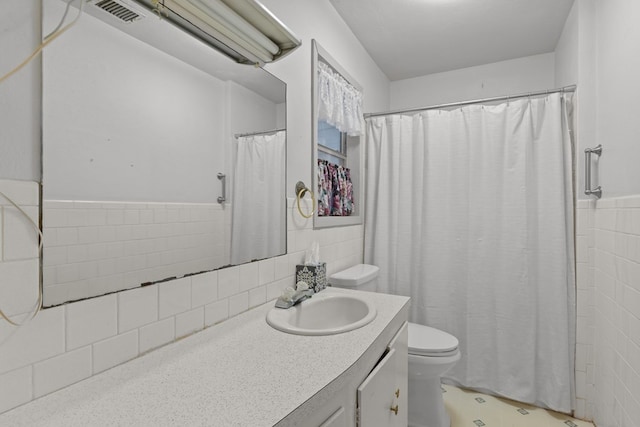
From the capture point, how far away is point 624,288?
4.54 feet

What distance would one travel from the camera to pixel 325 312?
1.45 metres

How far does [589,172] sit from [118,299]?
222cm

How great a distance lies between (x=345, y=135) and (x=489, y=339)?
5.67ft

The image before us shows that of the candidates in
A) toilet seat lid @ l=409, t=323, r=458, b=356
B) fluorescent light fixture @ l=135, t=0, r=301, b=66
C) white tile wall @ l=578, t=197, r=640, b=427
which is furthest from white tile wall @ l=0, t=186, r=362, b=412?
white tile wall @ l=578, t=197, r=640, b=427

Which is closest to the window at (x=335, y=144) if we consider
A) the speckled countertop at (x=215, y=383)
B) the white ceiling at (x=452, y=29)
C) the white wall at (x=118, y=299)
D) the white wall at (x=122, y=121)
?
the white wall at (x=118, y=299)

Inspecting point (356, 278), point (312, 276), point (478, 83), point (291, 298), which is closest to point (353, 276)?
point (356, 278)

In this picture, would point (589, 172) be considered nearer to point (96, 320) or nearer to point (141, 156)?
point (141, 156)

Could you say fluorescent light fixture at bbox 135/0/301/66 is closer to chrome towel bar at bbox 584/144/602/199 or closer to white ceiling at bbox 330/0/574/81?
white ceiling at bbox 330/0/574/81

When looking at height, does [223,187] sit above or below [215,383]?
above

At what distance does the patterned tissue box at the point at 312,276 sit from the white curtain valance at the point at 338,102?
893 millimetres

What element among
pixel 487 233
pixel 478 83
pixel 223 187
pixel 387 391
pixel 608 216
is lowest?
pixel 387 391

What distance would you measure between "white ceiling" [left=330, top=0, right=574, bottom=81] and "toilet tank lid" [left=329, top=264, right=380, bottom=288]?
5.42 feet

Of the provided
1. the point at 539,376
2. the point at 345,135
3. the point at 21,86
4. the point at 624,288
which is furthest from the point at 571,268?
the point at 21,86

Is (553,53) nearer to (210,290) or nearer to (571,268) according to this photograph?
(571,268)
